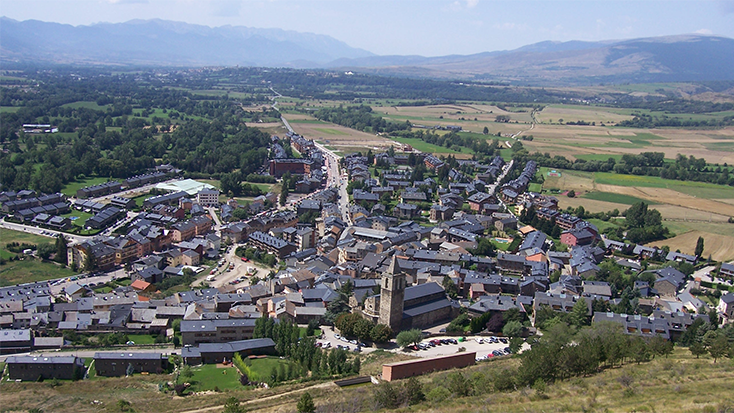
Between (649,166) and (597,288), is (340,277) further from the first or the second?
(649,166)

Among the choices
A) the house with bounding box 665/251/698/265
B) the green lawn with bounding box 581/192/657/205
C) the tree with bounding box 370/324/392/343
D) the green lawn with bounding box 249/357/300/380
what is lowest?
the green lawn with bounding box 249/357/300/380

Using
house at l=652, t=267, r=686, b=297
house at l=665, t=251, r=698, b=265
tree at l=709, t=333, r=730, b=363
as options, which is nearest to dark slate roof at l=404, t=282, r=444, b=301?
tree at l=709, t=333, r=730, b=363

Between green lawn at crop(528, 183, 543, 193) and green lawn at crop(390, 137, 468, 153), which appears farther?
green lawn at crop(390, 137, 468, 153)

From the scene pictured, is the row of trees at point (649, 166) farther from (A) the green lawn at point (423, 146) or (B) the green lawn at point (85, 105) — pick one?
(B) the green lawn at point (85, 105)

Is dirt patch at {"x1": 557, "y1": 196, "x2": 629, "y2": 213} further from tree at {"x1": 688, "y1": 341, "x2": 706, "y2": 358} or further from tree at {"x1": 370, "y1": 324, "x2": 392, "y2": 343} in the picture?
tree at {"x1": 370, "y1": 324, "x2": 392, "y2": 343}

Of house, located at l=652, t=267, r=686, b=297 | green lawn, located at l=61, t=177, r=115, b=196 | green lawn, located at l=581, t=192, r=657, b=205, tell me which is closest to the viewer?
house, located at l=652, t=267, r=686, b=297

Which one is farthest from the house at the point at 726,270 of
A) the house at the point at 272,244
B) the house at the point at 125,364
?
the house at the point at 125,364

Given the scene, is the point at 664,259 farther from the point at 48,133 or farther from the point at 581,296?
the point at 48,133
